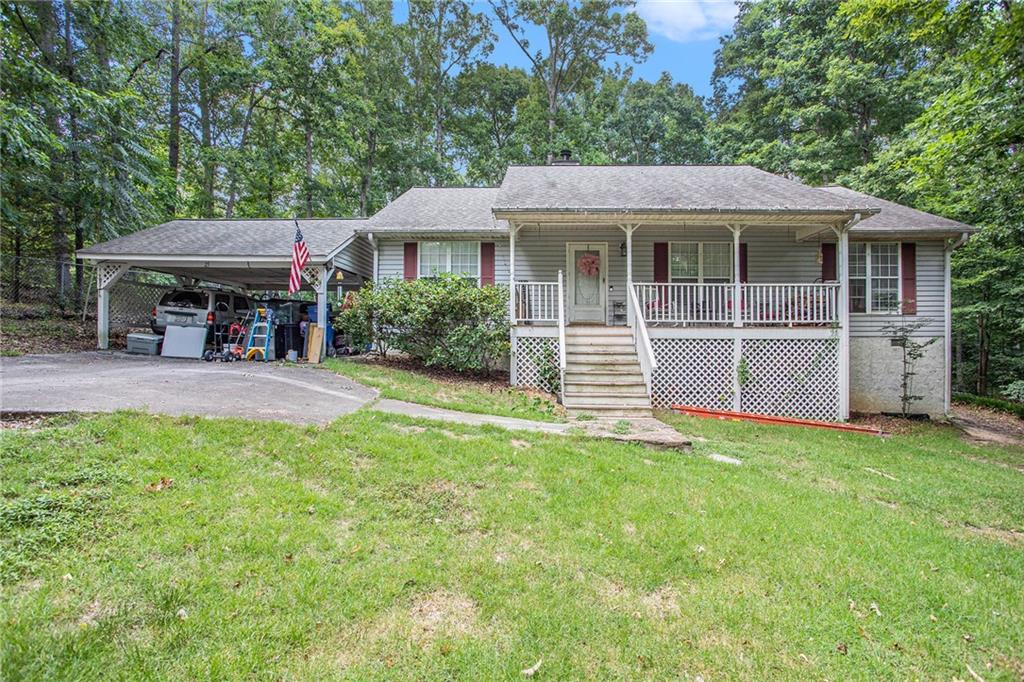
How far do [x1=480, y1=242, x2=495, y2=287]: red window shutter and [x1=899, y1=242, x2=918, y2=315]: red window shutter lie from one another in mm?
9876

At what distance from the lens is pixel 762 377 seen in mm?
9664

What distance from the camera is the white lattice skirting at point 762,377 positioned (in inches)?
380

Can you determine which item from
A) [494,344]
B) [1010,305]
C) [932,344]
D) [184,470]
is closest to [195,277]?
[494,344]

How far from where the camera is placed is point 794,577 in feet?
10.3

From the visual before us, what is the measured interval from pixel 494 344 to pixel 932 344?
10332 mm

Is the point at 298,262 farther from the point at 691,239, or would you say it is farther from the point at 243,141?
the point at 243,141

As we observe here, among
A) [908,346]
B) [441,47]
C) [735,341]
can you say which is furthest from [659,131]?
[735,341]

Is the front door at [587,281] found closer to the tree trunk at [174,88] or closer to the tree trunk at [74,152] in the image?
the tree trunk at [74,152]

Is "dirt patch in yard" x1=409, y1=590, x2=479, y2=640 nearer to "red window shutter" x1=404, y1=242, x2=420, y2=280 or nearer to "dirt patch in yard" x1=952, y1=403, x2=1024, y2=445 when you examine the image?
"red window shutter" x1=404, y1=242, x2=420, y2=280

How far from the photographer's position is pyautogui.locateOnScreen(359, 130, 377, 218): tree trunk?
77.5 ft

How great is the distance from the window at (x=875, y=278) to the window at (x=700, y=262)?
9.48 feet

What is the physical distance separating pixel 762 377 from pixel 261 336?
36.6 feet

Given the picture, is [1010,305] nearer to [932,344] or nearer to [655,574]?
[932,344]

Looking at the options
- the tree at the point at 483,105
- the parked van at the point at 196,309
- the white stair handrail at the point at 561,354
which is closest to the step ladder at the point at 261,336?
the parked van at the point at 196,309
